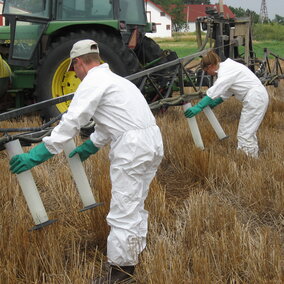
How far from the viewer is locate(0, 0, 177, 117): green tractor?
6703 millimetres

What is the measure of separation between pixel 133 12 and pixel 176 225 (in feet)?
17.8

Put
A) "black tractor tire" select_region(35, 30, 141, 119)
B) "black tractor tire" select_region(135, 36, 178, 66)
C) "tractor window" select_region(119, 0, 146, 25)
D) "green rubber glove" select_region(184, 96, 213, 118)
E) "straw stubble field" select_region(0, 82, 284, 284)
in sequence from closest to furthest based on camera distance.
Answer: "straw stubble field" select_region(0, 82, 284, 284) → "green rubber glove" select_region(184, 96, 213, 118) → "black tractor tire" select_region(35, 30, 141, 119) → "tractor window" select_region(119, 0, 146, 25) → "black tractor tire" select_region(135, 36, 178, 66)

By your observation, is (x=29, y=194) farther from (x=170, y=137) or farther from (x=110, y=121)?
(x=170, y=137)

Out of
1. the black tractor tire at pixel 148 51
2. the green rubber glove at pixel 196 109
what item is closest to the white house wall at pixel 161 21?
the black tractor tire at pixel 148 51

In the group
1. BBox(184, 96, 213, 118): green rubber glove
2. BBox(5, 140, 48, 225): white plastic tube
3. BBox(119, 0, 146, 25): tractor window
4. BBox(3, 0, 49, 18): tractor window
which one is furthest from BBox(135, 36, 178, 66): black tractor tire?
BBox(5, 140, 48, 225): white plastic tube

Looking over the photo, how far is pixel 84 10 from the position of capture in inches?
278

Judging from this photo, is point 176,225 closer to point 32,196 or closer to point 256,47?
point 32,196

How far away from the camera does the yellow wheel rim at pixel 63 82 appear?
680 centimetres

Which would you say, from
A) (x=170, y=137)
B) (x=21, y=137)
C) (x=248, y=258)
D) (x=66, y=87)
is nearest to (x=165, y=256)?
(x=248, y=258)

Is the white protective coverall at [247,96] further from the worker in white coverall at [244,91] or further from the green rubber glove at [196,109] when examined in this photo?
the green rubber glove at [196,109]

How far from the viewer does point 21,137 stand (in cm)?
332

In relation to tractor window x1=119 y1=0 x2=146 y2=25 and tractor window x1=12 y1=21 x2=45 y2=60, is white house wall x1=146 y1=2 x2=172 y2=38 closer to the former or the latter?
tractor window x1=119 y1=0 x2=146 y2=25

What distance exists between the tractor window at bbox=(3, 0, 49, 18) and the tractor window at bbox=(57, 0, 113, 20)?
0.71 ft

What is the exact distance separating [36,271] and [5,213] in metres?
0.77
